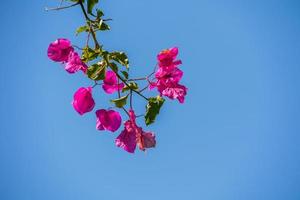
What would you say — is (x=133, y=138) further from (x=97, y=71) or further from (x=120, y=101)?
(x=97, y=71)

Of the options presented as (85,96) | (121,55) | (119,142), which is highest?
(121,55)

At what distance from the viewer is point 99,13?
63.7 inches

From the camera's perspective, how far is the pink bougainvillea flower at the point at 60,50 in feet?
6.01

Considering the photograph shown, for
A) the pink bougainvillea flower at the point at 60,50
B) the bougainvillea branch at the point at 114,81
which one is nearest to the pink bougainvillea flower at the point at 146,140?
the bougainvillea branch at the point at 114,81

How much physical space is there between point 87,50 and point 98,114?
1.31 ft

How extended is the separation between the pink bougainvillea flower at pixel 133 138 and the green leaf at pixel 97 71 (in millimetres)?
367

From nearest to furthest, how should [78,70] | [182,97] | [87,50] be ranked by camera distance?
1. [87,50]
2. [78,70]
3. [182,97]

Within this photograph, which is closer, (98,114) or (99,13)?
(99,13)

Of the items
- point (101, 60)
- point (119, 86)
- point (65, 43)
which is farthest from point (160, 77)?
point (65, 43)

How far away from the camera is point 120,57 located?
165 cm

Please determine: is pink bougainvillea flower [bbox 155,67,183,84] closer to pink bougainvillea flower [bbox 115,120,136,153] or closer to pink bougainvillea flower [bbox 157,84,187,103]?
pink bougainvillea flower [bbox 157,84,187,103]

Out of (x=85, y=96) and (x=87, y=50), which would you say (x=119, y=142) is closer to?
(x=85, y=96)

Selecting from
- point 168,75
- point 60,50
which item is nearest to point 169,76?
point 168,75

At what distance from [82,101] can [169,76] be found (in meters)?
0.49
